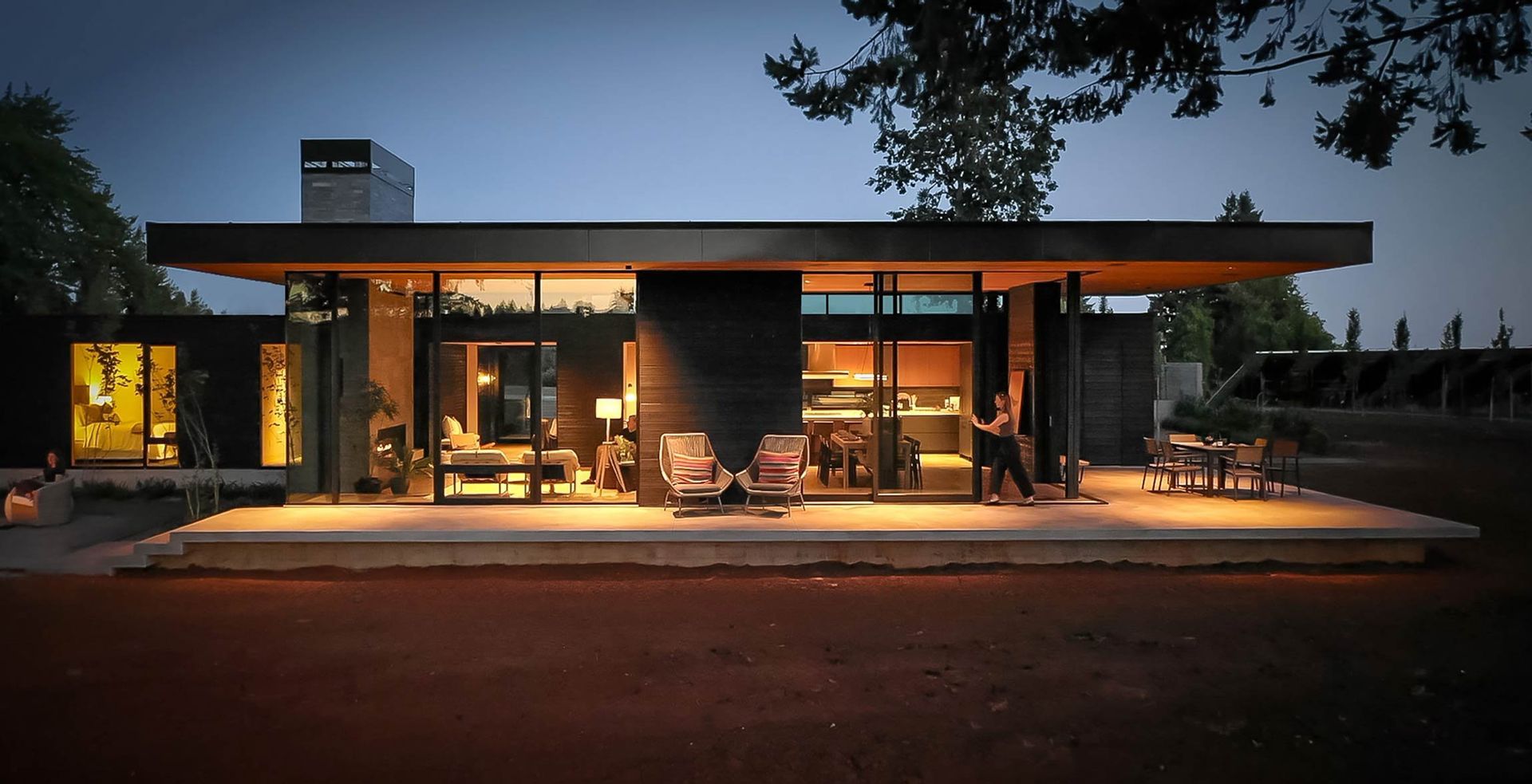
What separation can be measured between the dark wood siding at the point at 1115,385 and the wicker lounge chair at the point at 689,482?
7373 mm

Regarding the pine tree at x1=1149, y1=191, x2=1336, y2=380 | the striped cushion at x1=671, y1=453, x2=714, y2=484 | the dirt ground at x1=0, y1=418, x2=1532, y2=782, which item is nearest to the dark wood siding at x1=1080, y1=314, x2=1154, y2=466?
the dirt ground at x1=0, y1=418, x2=1532, y2=782

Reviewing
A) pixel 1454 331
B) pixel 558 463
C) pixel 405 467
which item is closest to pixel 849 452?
pixel 558 463

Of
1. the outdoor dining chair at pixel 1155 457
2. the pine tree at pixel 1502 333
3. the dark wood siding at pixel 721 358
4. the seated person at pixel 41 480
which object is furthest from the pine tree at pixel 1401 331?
the seated person at pixel 41 480

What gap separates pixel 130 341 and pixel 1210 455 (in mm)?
17054

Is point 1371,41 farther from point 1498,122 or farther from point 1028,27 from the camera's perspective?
point 1028,27

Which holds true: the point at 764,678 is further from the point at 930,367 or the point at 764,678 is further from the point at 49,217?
the point at 49,217

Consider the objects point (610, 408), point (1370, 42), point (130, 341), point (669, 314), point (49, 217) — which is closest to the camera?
point (1370, 42)

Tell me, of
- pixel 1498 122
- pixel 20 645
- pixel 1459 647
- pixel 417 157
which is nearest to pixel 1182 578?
pixel 1459 647

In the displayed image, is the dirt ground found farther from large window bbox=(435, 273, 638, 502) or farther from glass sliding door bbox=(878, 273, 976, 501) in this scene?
glass sliding door bbox=(878, 273, 976, 501)

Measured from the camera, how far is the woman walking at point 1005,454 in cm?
1046

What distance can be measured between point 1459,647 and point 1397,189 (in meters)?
27.2

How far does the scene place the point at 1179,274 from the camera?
39.5ft

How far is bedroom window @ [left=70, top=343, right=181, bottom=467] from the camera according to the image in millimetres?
16453

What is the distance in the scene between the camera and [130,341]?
16453mm
